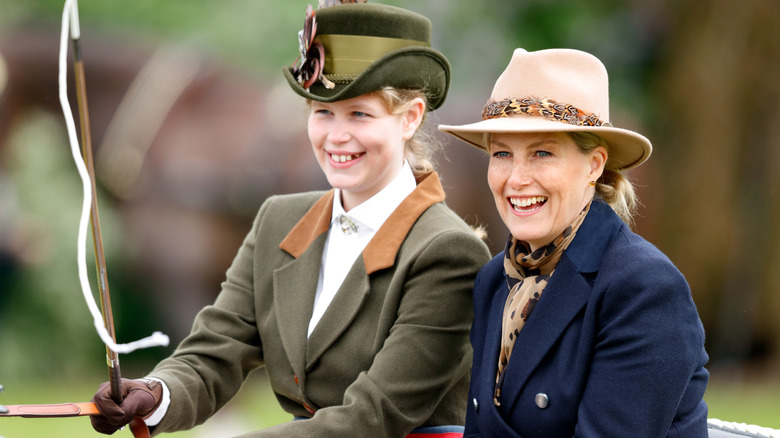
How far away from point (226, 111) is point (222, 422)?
2.04 m

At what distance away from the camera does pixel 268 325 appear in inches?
115

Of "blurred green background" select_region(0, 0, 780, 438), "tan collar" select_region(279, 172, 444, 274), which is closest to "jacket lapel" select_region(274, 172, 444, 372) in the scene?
"tan collar" select_region(279, 172, 444, 274)

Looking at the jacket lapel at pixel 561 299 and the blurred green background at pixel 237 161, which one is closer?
the jacket lapel at pixel 561 299

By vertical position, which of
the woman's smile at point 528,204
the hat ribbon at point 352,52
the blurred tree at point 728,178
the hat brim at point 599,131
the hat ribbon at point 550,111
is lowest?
the blurred tree at point 728,178

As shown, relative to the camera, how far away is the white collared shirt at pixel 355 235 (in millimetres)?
2834

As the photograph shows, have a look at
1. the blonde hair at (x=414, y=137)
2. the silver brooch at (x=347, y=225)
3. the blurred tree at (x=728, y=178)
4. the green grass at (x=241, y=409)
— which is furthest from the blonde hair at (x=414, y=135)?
the blurred tree at (x=728, y=178)

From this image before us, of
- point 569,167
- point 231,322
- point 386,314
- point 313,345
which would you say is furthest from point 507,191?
A: point 231,322

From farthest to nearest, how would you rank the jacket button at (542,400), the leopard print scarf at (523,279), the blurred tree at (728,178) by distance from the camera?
the blurred tree at (728,178) → the leopard print scarf at (523,279) → the jacket button at (542,400)

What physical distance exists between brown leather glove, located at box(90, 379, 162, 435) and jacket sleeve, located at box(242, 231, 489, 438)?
30 cm

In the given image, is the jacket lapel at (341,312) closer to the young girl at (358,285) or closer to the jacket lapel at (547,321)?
the young girl at (358,285)

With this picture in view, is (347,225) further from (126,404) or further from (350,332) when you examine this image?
(126,404)

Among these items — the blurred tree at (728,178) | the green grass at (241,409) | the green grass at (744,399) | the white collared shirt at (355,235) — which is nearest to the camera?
the white collared shirt at (355,235)

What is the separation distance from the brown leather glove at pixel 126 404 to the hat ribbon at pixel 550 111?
114cm

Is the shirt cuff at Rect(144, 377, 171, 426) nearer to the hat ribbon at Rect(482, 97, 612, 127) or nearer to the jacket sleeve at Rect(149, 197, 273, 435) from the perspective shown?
the jacket sleeve at Rect(149, 197, 273, 435)
